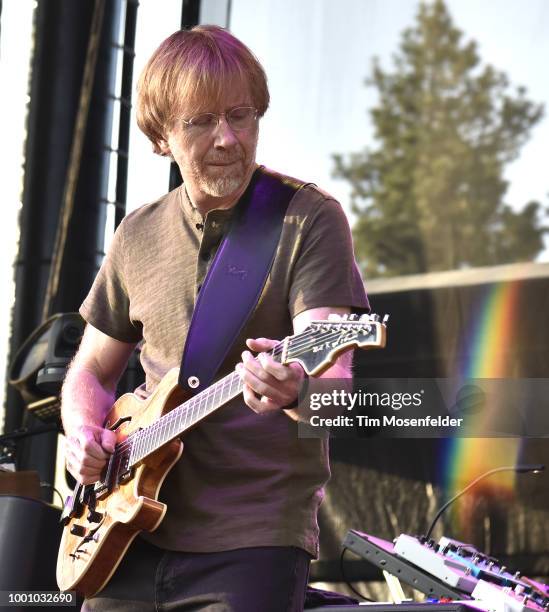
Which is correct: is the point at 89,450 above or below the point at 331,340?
below

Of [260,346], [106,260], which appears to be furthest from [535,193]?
[260,346]

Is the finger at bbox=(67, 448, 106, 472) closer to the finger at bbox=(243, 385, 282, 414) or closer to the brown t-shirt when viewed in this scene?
the brown t-shirt

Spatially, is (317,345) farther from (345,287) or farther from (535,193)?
(535,193)

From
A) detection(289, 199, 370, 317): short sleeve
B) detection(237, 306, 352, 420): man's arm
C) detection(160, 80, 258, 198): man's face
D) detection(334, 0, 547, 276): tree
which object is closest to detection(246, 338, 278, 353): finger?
detection(237, 306, 352, 420): man's arm

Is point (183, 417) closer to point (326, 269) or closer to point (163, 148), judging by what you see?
point (326, 269)

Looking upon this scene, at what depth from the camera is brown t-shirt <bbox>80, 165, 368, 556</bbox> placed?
2.18 m

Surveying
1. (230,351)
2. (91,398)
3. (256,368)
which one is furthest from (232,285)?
(91,398)

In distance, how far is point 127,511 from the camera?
2.31m

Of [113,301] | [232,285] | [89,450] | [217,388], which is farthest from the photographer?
[113,301]

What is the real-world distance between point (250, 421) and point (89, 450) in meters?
0.46

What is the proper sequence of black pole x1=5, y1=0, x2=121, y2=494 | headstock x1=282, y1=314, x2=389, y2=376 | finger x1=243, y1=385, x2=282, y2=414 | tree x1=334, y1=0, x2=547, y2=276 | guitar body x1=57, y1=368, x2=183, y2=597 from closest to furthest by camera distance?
headstock x1=282, y1=314, x2=389, y2=376
finger x1=243, y1=385, x2=282, y2=414
guitar body x1=57, y1=368, x2=183, y2=597
tree x1=334, y1=0, x2=547, y2=276
black pole x1=5, y1=0, x2=121, y2=494

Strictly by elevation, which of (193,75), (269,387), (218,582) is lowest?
(218,582)

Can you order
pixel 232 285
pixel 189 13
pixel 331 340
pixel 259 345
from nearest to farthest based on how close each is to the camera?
1. pixel 331 340
2. pixel 259 345
3. pixel 232 285
4. pixel 189 13

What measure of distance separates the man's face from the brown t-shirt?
0.08 metres
